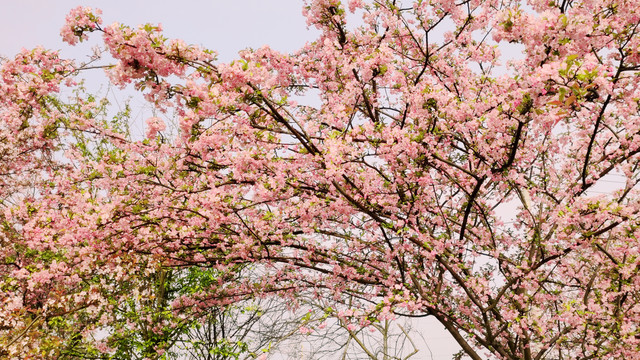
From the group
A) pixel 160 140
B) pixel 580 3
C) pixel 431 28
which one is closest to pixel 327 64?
pixel 431 28

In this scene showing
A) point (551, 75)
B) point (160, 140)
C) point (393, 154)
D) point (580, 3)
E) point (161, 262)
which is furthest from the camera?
point (161, 262)

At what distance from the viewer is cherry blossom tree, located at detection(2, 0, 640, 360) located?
4.30 metres

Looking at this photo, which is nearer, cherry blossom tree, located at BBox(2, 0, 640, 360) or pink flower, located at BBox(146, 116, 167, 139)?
cherry blossom tree, located at BBox(2, 0, 640, 360)

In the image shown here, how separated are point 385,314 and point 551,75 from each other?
2910mm

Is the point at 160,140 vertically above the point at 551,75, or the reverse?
the point at 160,140

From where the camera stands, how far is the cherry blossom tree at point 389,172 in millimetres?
4301

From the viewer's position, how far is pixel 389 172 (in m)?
5.95

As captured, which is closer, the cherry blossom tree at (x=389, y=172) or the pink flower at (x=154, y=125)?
the cherry blossom tree at (x=389, y=172)

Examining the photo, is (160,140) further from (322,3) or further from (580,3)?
(580,3)

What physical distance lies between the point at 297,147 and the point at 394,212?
1.44 m

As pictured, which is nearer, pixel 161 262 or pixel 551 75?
pixel 551 75

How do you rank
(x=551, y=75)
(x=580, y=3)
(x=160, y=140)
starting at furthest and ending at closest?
(x=160, y=140) → (x=580, y=3) → (x=551, y=75)

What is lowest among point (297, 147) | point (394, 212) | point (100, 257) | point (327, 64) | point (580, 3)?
point (100, 257)

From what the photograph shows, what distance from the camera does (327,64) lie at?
21.0 ft
